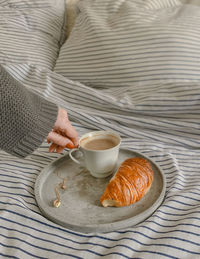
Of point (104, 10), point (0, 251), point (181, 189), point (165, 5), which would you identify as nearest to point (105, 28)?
point (104, 10)

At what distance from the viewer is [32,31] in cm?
126

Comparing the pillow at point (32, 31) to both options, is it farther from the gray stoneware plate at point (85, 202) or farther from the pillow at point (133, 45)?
the gray stoneware plate at point (85, 202)

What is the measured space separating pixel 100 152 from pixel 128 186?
93 millimetres

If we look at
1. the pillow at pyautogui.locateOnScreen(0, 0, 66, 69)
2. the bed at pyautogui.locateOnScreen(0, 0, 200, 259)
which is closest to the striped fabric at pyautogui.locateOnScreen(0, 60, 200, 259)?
the bed at pyautogui.locateOnScreen(0, 0, 200, 259)

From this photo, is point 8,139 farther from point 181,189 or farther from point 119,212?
point 181,189

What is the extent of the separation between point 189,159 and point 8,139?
1.50 feet

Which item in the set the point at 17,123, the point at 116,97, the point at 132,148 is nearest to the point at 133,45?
the point at 116,97

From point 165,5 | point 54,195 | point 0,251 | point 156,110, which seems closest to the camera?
point 0,251

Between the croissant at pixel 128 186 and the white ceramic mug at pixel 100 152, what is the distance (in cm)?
4

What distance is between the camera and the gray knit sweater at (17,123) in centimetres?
66

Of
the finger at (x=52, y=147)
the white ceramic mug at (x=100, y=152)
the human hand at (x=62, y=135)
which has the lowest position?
the finger at (x=52, y=147)

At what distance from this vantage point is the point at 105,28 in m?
1.04

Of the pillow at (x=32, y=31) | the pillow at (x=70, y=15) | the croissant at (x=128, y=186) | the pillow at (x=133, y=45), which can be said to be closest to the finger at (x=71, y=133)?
the croissant at (x=128, y=186)

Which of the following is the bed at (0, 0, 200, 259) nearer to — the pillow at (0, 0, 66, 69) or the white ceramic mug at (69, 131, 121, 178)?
the pillow at (0, 0, 66, 69)
